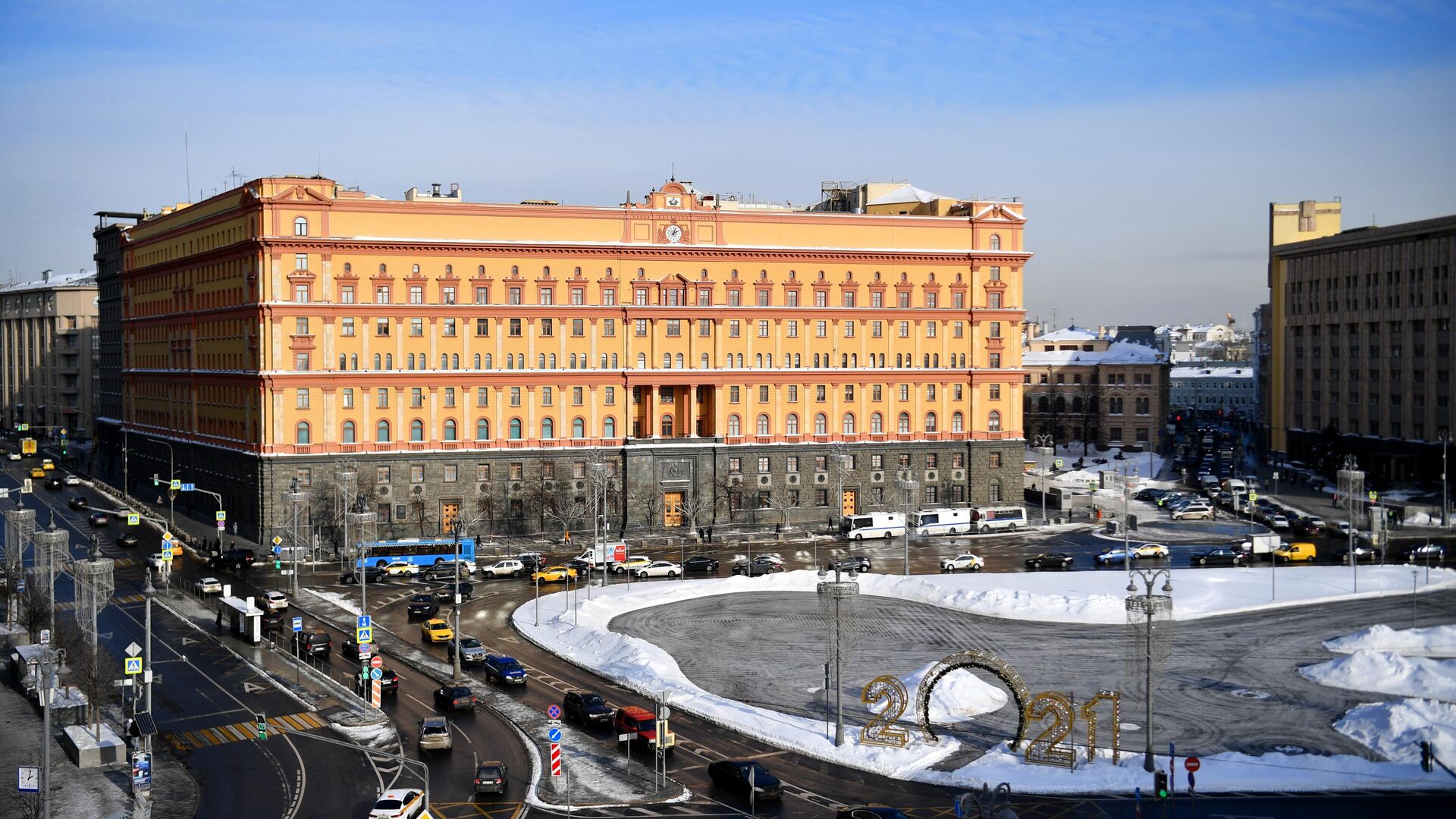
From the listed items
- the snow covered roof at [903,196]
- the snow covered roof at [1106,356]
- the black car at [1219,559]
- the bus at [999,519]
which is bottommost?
the black car at [1219,559]

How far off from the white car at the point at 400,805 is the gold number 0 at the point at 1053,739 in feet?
72.8

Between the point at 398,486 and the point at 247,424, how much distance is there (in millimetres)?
13377

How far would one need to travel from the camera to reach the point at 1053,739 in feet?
173

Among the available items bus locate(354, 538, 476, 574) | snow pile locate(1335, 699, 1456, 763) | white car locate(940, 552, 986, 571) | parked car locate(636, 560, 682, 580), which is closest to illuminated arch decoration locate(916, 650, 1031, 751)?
snow pile locate(1335, 699, 1456, 763)

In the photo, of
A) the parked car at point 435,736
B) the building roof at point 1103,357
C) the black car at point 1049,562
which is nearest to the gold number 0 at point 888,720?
the parked car at point 435,736

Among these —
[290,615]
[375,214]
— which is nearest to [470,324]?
[375,214]

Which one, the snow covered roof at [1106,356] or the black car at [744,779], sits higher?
the snow covered roof at [1106,356]

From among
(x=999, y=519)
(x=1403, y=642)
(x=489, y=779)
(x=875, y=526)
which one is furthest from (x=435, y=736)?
(x=999, y=519)

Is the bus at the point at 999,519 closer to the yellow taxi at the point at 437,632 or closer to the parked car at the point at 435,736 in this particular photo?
the yellow taxi at the point at 437,632

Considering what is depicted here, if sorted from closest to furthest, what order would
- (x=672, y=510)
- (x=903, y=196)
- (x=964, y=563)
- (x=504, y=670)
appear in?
(x=504, y=670), (x=964, y=563), (x=672, y=510), (x=903, y=196)

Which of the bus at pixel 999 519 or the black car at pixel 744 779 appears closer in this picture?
the black car at pixel 744 779

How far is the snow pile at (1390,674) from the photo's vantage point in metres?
60.6

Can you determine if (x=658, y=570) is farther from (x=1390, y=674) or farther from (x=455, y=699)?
(x=1390, y=674)

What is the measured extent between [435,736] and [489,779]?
6.14m
